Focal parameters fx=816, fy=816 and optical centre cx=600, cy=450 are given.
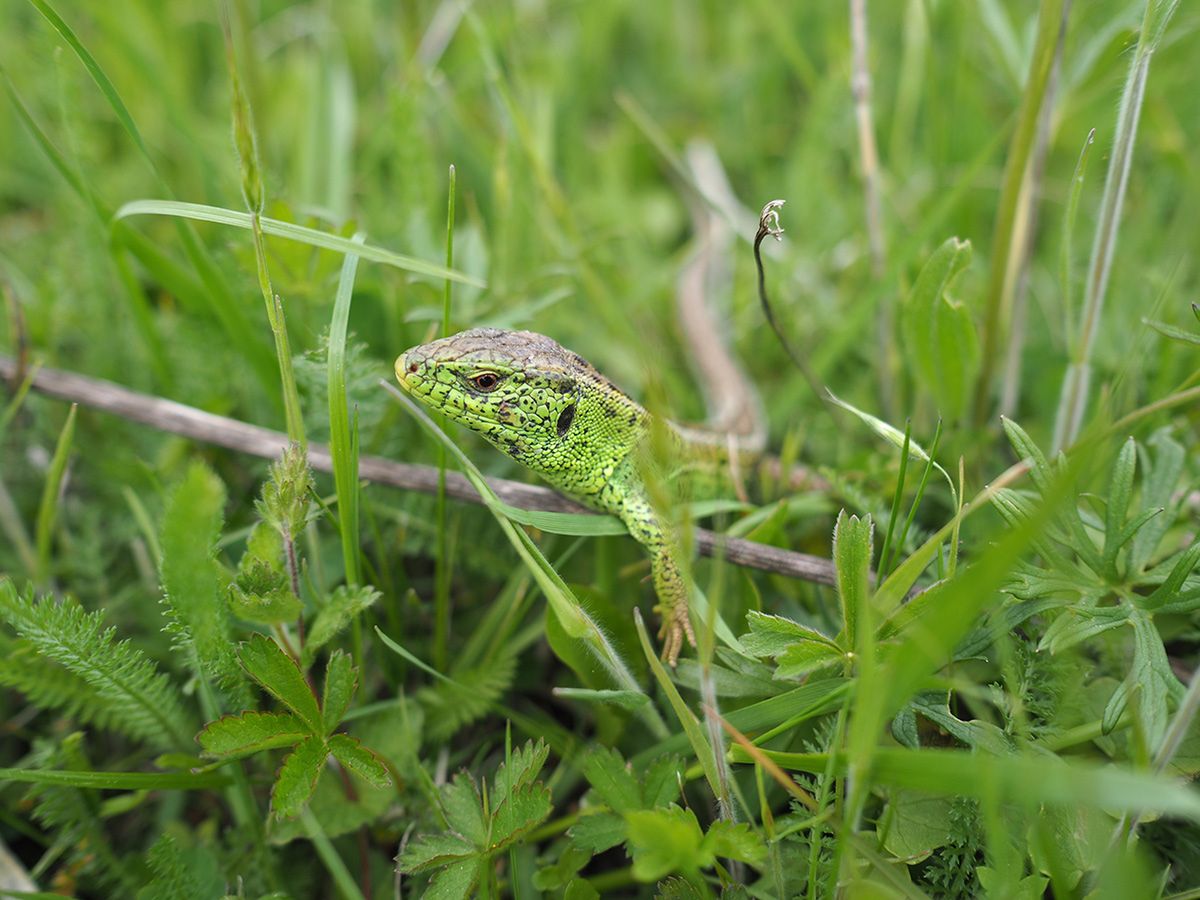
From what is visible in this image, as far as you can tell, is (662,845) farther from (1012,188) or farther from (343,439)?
(1012,188)

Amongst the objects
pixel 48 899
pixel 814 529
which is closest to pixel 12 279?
pixel 48 899

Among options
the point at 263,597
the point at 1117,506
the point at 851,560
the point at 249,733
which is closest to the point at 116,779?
the point at 249,733

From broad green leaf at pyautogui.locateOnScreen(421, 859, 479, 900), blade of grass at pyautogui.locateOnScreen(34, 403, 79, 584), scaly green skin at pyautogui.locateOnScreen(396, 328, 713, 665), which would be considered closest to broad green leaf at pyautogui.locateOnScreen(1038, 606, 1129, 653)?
scaly green skin at pyautogui.locateOnScreen(396, 328, 713, 665)

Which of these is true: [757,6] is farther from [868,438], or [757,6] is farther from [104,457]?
[104,457]

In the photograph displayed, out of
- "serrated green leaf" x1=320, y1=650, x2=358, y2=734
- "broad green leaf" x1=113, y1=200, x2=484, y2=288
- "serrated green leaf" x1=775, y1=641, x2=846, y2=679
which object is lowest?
"serrated green leaf" x1=320, y1=650, x2=358, y2=734

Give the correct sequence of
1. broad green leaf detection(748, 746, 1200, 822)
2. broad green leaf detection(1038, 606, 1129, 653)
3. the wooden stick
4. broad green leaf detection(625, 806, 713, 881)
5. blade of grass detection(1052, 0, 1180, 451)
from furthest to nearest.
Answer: the wooden stick
blade of grass detection(1052, 0, 1180, 451)
broad green leaf detection(1038, 606, 1129, 653)
broad green leaf detection(625, 806, 713, 881)
broad green leaf detection(748, 746, 1200, 822)

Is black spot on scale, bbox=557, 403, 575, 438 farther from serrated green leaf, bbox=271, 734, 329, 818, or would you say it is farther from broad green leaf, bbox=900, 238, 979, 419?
broad green leaf, bbox=900, 238, 979, 419
